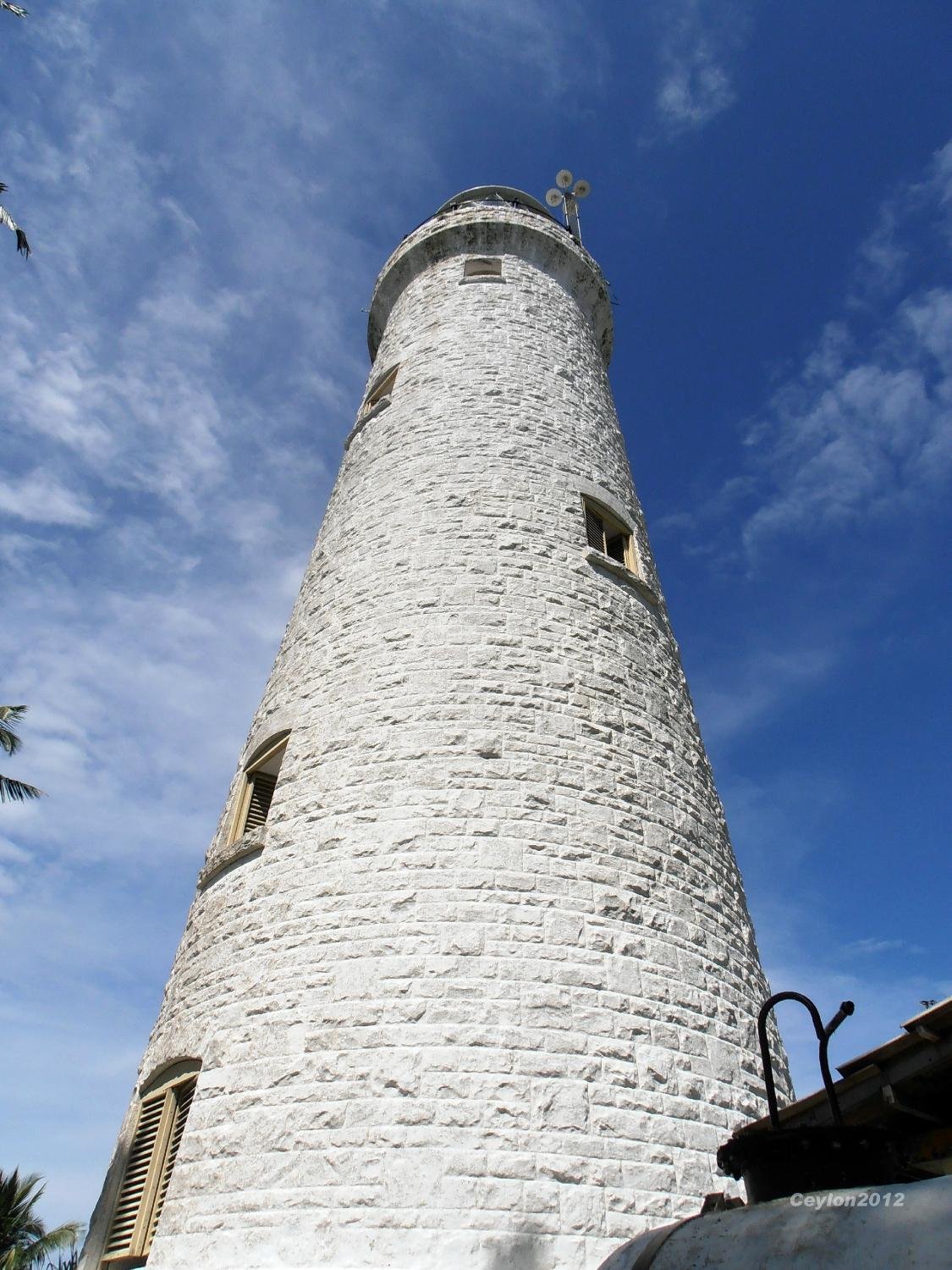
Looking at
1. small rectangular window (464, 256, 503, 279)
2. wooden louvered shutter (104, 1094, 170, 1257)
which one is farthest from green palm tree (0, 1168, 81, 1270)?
small rectangular window (464, 256, 503, 279)

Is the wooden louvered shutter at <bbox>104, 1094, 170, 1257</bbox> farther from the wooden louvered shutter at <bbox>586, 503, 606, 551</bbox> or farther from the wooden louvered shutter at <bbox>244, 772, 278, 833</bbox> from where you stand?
the wooden louvered shutter at <bbox>586, 503, 606, 551</bbox>

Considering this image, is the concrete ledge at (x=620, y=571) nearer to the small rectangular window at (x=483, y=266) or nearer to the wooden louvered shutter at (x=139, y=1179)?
the wooden louvered shutter at (x=139, y=1179)

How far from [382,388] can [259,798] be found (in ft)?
21.0

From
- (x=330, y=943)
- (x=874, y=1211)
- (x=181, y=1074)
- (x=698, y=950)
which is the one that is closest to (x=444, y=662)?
(x=330, y=943)

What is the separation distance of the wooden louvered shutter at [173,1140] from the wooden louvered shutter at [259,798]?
7.80 feet

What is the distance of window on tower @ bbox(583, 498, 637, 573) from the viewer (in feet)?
31.5

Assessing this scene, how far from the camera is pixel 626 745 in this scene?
7410mm

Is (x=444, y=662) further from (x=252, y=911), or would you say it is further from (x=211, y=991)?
(x=211, y=991)

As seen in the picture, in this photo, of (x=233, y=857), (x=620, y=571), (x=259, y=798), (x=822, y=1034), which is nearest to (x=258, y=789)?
(x=259, y=798)

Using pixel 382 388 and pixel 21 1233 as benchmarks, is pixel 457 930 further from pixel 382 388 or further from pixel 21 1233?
pixel 21 1233

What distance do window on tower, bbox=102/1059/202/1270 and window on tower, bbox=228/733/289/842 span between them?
222 centimetres

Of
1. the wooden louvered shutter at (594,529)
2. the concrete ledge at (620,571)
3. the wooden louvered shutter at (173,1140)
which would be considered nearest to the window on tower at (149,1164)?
the wooden louvered shutter at (173,1140)

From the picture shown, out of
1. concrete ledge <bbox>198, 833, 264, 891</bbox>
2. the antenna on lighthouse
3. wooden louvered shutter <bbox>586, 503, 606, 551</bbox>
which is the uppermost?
the antenna on lighthouse

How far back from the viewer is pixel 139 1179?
21.1 ft
